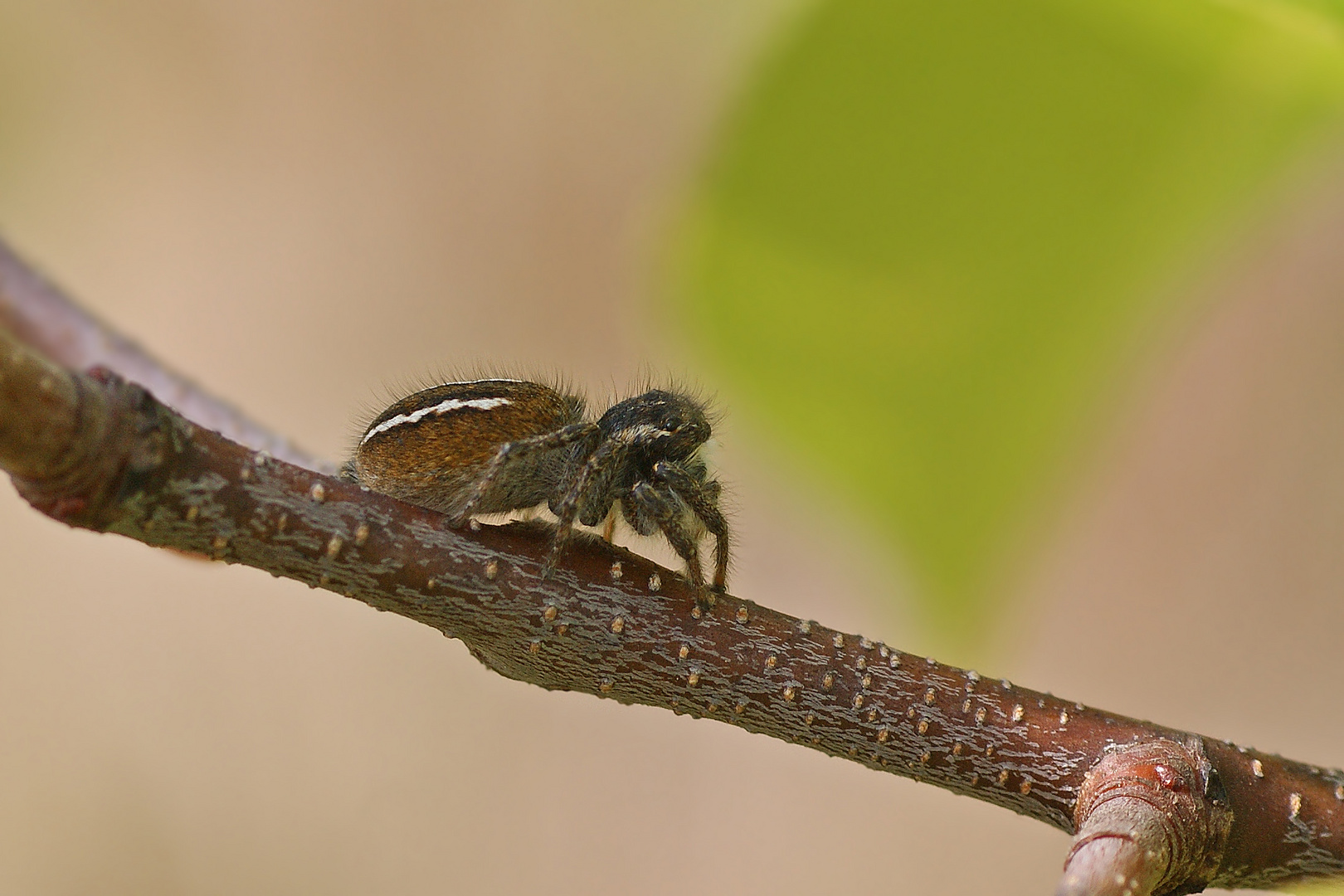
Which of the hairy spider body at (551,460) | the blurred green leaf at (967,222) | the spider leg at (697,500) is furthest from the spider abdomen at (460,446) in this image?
the blurred green leaf at (967,222)

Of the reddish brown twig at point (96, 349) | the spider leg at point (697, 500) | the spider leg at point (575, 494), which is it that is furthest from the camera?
the reddish brown twig at point (96, 349)

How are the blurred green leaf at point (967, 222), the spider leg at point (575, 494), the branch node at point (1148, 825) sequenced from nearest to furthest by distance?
the branch node at point (1148, 825), the spider leg at point (575, 494), the blurred green leaf at point (967, 222)

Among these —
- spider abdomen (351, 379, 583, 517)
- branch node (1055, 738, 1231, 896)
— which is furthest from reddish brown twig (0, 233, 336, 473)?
branch node (1055, 738, 1231, 896)

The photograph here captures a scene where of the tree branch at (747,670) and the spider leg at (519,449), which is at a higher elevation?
the spider leg at (519,449)

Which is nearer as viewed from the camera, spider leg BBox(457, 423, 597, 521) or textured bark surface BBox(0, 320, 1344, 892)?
textured bark surface BBox(0, 320, 1344, 892)

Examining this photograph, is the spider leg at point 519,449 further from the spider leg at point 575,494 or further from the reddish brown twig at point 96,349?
the reddish brown twig at point 96,349

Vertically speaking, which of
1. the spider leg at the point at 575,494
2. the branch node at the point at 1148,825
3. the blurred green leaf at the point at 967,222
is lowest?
the branch node at the point at 1148,825

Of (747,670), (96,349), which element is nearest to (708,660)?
(747,670)

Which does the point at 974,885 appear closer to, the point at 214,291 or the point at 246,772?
the point at 246,772

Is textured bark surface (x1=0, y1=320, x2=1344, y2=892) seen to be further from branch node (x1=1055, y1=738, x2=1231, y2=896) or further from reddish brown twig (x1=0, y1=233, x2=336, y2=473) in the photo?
reddish brown twig (x1=0, y1=233, x2=336, y2=473)
